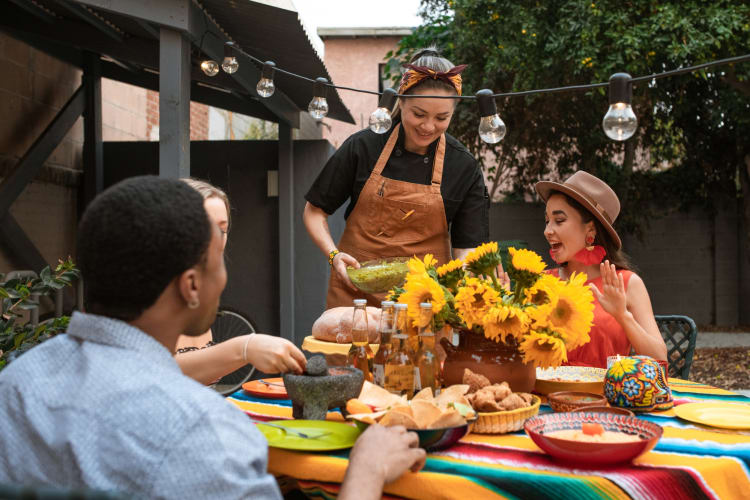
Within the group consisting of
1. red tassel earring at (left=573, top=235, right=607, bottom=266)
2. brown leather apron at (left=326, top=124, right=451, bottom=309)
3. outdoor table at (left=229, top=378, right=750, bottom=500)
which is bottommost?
outdoor table at (left=229, top=378, right=750, bottom=500)

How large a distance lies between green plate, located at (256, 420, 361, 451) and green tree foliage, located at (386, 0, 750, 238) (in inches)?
213

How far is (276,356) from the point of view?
5.51 feet

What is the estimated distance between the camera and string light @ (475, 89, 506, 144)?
7.61 feet

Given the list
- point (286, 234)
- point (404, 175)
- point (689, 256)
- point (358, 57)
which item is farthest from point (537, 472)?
point (358, 57)

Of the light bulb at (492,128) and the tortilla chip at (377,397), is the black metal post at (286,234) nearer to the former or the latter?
the light bulb at (492,128)

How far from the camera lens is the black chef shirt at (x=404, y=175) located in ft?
10.7

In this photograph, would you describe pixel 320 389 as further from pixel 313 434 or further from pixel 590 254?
pixel 590 254

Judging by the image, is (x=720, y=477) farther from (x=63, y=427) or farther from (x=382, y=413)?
(x=63, y=427)

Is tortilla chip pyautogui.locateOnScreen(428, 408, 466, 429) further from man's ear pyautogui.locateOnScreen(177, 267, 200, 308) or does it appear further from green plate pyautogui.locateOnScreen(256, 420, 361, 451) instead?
man's ear pyautogui.locateOnScreen(177, 267, 200, 308)

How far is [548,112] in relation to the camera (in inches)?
387

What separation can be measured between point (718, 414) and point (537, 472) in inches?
27.4

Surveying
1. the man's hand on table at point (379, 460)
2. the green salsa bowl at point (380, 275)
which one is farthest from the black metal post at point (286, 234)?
the man's hand on table at point (379, 460)

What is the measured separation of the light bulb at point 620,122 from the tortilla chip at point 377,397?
3.00ft

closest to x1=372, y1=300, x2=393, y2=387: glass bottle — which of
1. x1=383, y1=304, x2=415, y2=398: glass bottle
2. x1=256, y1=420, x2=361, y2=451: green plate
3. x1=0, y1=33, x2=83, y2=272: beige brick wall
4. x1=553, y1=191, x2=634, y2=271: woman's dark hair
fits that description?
x1=383, y1=304, x2=415, y2=398: glass bottle
